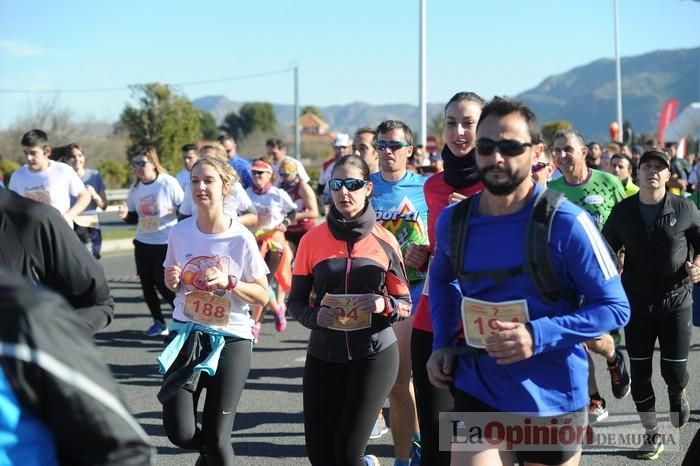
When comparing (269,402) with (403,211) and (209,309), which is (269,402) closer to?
(403,211)

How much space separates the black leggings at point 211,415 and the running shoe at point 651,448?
2.80 metres

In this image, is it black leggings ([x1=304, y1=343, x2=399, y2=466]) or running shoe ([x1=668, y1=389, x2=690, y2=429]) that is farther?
running shoe ([x1=668, y1=389, x2=690, y2=429])

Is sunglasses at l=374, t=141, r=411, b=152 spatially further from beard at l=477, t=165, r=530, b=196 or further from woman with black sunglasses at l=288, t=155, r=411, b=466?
beard at l=477, t=165, r=530, b=196

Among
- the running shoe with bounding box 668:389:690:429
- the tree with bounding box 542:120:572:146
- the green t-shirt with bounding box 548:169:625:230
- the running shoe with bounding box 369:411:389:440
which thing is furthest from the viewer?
the tree with bounding box 542:120:572:146

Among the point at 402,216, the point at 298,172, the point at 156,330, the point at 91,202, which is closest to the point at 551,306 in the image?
the point at 402,216

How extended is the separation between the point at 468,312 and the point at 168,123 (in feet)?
115

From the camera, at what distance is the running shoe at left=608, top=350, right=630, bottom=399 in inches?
244

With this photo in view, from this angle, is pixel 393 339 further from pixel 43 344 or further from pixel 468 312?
pixel 43 344

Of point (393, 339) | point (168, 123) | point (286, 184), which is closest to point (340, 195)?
point (393, 339)

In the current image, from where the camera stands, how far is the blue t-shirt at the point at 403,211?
551 centimetres

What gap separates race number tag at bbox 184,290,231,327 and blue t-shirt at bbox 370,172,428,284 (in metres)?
1.45

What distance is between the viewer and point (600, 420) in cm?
612

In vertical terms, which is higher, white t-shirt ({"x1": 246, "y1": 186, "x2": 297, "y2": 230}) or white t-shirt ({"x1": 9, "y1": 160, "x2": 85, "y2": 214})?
white t-shirt ({"x1": 9, "y1": 160, "x2": 85, "y2": 214})

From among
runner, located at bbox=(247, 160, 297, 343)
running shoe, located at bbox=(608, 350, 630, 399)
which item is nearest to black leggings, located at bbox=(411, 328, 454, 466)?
running shoe, located at bbox=(608, 350, 630, 399)
